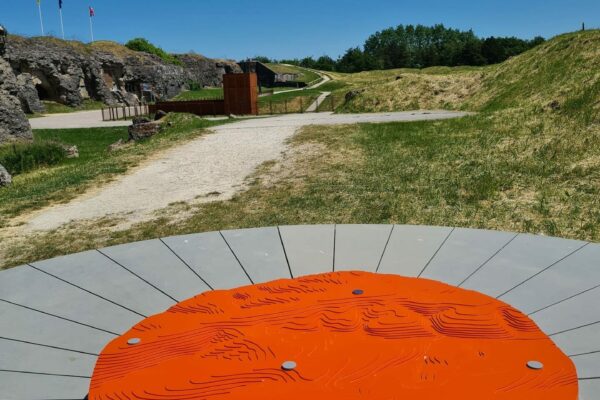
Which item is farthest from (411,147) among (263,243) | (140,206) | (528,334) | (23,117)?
(23,117)

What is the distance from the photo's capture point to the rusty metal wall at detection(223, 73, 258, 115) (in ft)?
102

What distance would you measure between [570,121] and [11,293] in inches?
510

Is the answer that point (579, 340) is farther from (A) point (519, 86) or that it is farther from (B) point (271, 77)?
(B) point (271, 77)

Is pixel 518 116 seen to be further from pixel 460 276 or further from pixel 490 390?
pixel 490 390

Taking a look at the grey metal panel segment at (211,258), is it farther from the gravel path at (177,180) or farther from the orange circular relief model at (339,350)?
the gravel path at (177,180)

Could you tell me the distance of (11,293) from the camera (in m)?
4.40

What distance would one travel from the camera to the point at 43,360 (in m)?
3.33

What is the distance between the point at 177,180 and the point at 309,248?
697 centimetres

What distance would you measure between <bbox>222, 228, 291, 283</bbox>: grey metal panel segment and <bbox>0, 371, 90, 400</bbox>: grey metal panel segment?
70.1 inches

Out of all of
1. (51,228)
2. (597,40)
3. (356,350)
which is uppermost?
(597,40)

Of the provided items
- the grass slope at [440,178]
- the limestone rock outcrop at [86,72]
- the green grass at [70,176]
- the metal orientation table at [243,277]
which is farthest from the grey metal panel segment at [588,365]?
the limestone rock outcrop at [86,72]

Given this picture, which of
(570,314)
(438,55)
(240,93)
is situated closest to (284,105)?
(240,93)

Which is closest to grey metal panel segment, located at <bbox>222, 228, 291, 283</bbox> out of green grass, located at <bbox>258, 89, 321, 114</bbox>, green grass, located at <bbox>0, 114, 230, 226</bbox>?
green grass, located at <bbox>0, 114, 230, 226</bbox>

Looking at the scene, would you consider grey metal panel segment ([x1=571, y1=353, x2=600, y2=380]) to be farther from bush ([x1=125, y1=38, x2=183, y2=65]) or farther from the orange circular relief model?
bush ([x1=125, y1=38, x2=183, y2=65])
